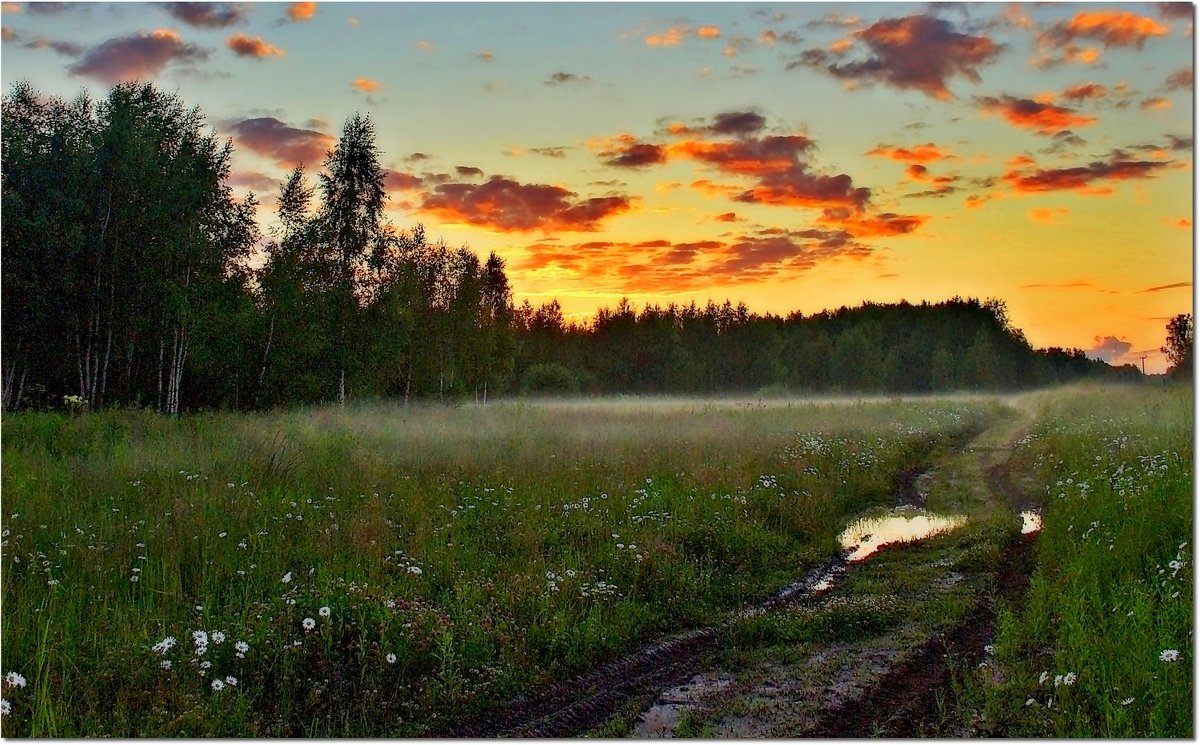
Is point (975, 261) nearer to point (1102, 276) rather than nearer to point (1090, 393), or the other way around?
point (1102, 276)

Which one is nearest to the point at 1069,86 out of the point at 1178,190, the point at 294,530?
the point at 1178,190

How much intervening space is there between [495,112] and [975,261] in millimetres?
6972

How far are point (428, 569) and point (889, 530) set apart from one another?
333 inches

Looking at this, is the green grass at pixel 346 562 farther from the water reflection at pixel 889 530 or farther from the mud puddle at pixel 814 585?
the water reflection at pixel 889 530

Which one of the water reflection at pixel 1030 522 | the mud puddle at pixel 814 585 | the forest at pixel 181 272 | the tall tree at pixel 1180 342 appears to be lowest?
the mud puddle at pixel 814 585

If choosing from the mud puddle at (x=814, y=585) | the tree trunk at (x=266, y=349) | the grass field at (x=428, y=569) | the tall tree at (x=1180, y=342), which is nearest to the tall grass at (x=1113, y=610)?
the grass field at (x=428, y=569)

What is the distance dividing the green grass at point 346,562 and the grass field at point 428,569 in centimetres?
3

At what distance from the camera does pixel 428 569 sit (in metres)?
8.25

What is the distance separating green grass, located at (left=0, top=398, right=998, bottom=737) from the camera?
19.1 feet

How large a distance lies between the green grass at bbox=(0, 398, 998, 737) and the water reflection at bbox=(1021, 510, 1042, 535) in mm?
2791

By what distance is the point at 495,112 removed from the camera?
10180 mm

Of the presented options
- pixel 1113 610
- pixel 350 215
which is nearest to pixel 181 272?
→ pixel 350 215

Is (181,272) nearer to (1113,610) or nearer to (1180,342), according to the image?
(1180,342)

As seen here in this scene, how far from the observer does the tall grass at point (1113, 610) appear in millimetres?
5457
